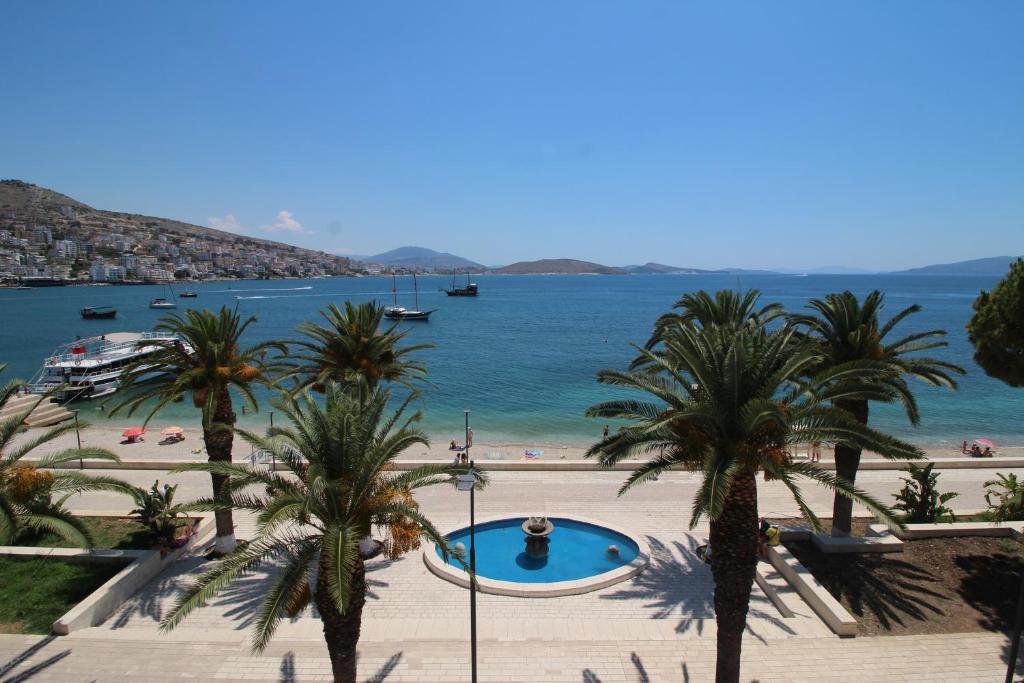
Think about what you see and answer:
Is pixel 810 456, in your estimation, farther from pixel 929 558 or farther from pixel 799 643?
pixel 799 643

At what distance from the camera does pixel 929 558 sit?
1298 centimetres

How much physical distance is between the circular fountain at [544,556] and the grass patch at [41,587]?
7255 millimetres

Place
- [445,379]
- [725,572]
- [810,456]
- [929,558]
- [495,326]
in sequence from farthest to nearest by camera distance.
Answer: [495,326] < [445,379] < [810,456] < [929,558] < [725,572]

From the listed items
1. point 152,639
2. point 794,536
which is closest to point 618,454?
point 794,536

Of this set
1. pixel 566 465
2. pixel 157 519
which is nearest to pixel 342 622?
pixel 157 519

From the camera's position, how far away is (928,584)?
1205cm

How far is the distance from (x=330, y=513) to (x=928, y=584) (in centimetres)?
1256

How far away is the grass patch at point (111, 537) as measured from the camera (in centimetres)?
1375

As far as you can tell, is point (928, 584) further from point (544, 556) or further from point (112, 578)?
point (112, 578)

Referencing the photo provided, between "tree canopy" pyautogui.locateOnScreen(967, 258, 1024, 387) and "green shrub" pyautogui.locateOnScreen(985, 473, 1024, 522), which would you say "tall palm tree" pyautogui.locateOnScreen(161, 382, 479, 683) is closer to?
"tree canopy" pyautogui.locateOnScreen(967, 258, 1024, 387)

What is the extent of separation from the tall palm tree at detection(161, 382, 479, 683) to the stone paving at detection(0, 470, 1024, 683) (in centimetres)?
231

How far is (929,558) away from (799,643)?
5.19 metres

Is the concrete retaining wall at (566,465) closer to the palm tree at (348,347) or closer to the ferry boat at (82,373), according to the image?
the palm tree at (348,347)

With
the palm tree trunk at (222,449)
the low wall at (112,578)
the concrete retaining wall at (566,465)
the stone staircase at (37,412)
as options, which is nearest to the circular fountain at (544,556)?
the concrete retaining wall at (566,465)
